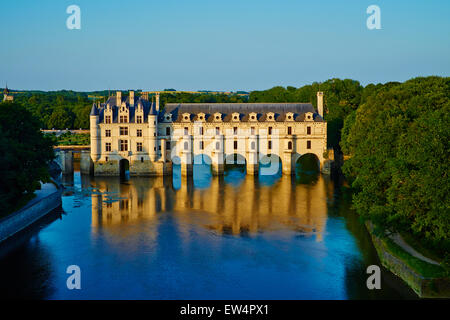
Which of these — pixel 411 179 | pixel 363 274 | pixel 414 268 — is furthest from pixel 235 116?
pixel 414 268

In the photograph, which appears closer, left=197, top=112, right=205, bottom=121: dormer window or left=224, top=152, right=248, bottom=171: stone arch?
left=197, top=112, right=205, bottom=121: dormer window

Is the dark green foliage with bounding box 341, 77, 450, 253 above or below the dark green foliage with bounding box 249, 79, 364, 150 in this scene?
below

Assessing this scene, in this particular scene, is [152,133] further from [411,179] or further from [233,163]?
[411,179]

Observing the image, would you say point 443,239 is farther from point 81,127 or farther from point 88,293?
point 81,127

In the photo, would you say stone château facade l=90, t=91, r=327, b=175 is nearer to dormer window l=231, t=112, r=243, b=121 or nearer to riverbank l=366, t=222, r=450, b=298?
dormer window l=231, t=112, r=243, b=121

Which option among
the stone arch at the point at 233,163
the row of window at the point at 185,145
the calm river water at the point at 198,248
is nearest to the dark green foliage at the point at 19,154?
the calm river water at the point at 198,248

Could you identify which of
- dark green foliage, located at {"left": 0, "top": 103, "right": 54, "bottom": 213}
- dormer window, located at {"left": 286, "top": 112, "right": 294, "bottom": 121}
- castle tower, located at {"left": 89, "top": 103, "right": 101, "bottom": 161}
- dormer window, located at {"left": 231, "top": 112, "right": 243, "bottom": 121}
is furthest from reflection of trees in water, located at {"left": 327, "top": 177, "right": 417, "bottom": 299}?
castle tower, located at {"left": 89, "top": 103, "right": 101, "bottom": 161}
